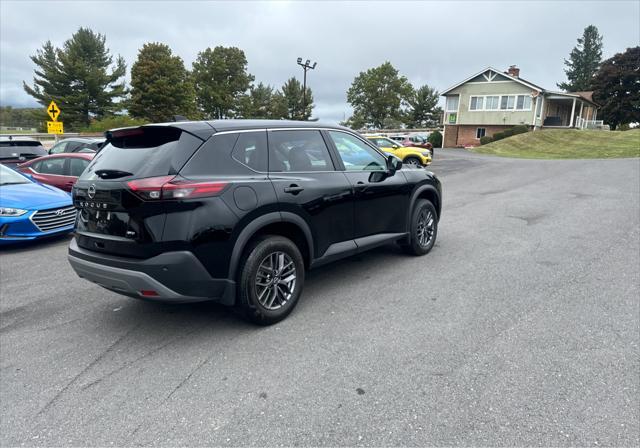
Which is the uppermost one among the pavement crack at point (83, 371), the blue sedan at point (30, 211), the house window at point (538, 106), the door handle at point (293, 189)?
the house window at point (538, 106)

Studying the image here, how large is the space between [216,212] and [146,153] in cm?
79

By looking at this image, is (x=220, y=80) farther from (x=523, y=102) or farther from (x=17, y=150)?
(x=17, y=150)

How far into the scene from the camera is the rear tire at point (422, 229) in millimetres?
5559

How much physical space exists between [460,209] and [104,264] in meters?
7.84

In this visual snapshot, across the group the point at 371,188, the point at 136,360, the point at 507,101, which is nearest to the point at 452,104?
the point at 507,101

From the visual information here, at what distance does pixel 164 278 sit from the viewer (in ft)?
10.5

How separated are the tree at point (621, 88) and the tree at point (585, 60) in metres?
20.9

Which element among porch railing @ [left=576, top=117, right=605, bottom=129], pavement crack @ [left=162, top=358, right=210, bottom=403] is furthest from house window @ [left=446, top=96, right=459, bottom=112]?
pavement crack @ [left=162, top=358, right=210, bottom=403]

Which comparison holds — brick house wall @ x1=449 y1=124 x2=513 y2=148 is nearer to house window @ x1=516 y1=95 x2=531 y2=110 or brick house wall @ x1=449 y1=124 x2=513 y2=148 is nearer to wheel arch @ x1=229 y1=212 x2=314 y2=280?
house window @ x1=516 y1=95 x2=531 y2=110

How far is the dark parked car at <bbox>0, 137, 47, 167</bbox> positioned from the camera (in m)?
12.6

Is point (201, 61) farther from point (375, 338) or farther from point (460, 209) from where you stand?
point (375, 338)

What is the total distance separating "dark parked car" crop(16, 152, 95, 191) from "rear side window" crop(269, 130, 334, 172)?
7122 millimetres

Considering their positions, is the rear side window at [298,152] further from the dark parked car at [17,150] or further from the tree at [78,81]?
the tree at [78,81]

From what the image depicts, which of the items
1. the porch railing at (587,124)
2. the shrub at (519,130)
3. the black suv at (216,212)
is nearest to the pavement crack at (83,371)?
the black suv at (216,212)
